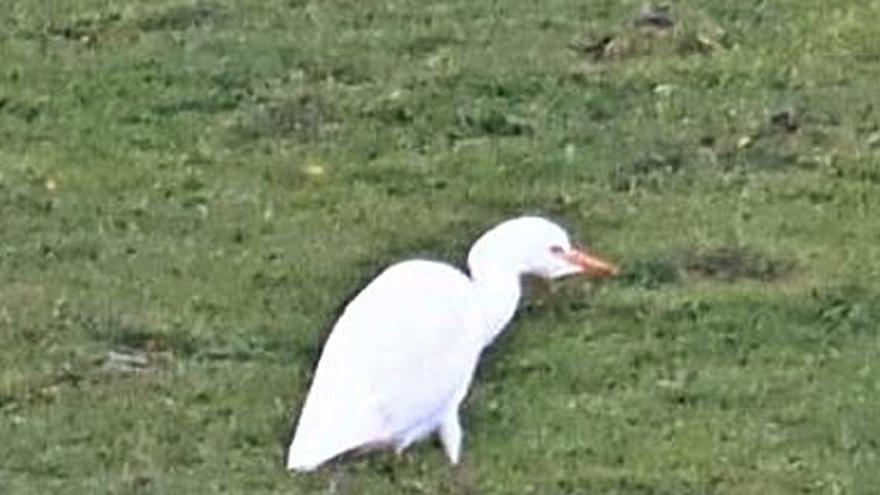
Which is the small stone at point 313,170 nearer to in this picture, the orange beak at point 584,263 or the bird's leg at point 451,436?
the orange beak at point 584,263

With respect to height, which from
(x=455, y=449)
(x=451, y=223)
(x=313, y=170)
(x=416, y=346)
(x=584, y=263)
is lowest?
(x=313, y=170)

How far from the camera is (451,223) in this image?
12.5 m

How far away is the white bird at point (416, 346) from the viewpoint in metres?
8.95

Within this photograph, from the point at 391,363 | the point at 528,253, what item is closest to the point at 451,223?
the point at 528,253

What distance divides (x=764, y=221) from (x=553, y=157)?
1135 mm

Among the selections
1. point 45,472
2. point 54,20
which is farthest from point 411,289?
point 54,20

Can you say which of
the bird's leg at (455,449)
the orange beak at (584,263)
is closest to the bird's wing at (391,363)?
the bird's leg at (455,449)

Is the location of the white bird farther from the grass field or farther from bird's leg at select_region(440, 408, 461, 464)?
the grass field

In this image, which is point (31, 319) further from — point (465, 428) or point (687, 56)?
point (687, 56)

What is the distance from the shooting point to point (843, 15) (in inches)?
607

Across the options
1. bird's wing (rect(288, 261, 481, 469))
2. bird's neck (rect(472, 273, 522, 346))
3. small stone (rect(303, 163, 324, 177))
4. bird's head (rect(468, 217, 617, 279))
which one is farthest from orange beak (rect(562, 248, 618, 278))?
small stone (rect(303, 163, 324, 177))

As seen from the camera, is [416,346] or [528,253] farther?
[528,253]

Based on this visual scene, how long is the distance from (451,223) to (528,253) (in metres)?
2.67

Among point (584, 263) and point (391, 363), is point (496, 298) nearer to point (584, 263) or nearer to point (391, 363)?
point (584, 263)
